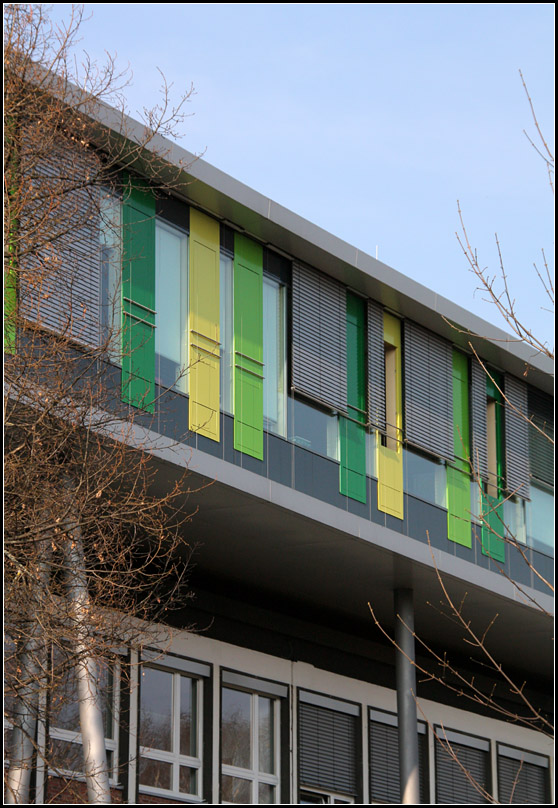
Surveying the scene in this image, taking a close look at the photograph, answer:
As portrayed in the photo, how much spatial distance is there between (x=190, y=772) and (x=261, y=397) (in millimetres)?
5248

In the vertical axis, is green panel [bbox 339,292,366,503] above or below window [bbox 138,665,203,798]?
above

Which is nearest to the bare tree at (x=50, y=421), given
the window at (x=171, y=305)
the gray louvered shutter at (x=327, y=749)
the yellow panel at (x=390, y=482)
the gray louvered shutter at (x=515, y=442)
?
the window at (x=171, y=305)

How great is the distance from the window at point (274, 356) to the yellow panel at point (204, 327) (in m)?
0.90

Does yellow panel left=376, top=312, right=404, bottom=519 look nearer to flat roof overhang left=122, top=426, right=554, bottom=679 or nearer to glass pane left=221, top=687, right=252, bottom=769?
flat roof overhang left=122, top=426, right=554, bottom=679

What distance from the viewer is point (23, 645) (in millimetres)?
11977

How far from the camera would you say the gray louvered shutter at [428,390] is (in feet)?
63.1

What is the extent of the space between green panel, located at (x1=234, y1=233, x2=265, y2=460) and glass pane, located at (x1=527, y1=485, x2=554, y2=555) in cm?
545

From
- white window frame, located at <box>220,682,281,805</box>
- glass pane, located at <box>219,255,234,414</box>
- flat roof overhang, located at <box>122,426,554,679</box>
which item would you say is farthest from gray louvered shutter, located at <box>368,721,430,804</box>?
glass pane, located at <box>219,255,234,414</box>

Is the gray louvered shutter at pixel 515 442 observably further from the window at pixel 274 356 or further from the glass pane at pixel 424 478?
the window at pixel 274 356

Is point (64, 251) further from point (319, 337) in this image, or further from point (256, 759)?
point (256, 759)

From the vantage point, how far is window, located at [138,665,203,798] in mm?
→ 17938

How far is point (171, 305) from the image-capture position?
1600 cm

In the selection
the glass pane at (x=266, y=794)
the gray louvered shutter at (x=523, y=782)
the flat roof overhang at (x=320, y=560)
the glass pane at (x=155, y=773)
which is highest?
the flat roof overhang at (x=320, y=560)

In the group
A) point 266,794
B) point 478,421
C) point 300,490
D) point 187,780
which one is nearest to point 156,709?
point 187,780
